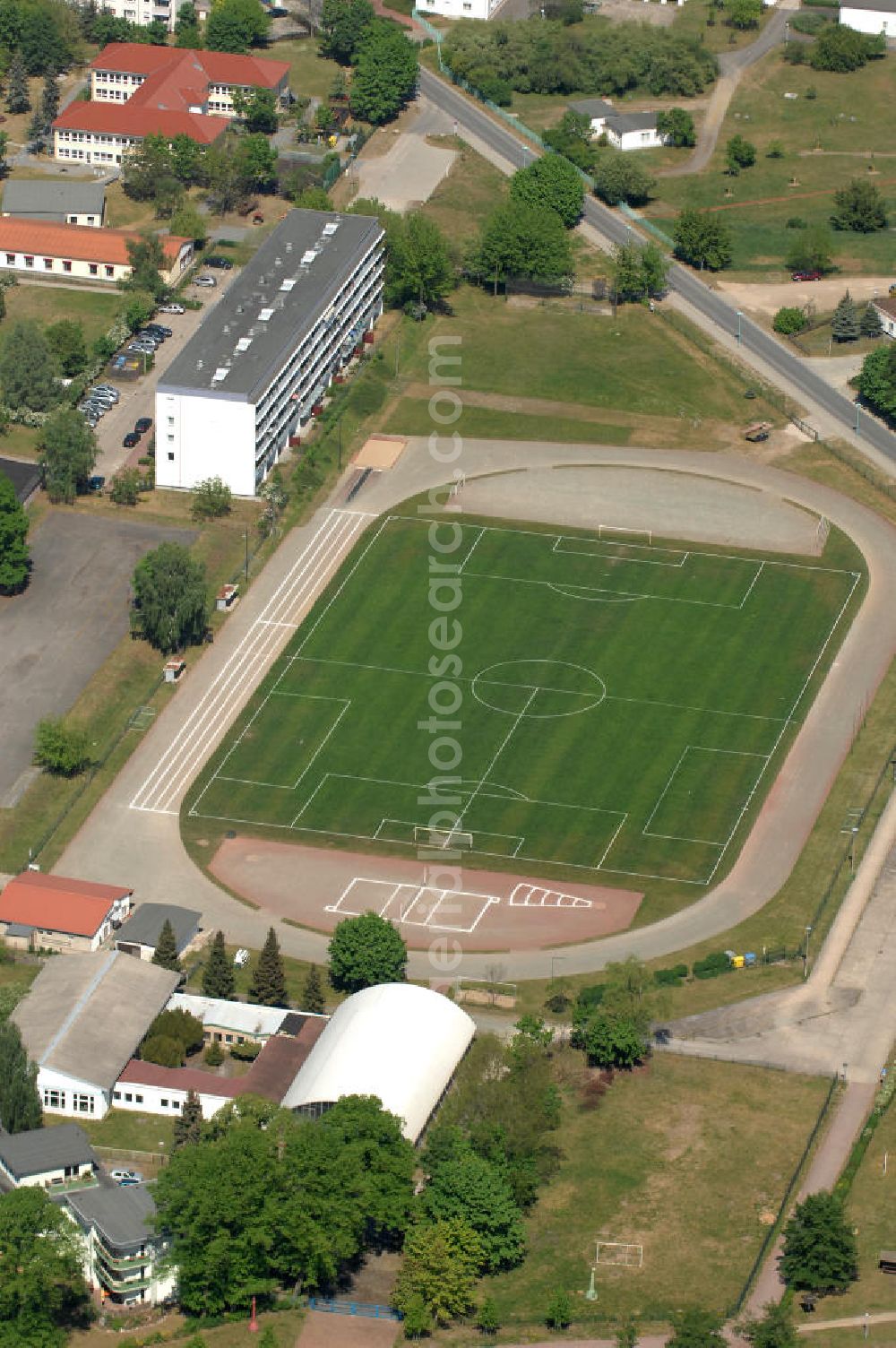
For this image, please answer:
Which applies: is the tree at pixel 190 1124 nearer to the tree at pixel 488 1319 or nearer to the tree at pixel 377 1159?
the tree at pixel 377 1159

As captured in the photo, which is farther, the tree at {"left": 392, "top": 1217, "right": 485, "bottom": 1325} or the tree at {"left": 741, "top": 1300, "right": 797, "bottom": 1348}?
the tree at {"left": 392, "top": 1217, "right": 485, "bottom": 1325}

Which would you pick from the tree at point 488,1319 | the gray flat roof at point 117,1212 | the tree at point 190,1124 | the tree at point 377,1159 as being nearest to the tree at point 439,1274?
the tree at point 488,1319

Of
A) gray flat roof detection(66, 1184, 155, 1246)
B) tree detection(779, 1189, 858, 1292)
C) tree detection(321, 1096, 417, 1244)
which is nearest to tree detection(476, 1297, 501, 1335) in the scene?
tree detection(321, 1096, 417, 1244)

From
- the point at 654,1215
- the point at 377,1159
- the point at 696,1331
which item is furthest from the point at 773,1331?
the point at 377,1159

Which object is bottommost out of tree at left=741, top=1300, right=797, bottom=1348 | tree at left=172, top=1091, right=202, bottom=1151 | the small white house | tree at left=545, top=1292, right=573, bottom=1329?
tree at left=172, top=1091, right=202, bottom=1151

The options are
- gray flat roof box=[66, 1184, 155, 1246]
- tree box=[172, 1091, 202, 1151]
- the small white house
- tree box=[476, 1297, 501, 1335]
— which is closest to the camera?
tree box=[476, 1297, 501, 1335]

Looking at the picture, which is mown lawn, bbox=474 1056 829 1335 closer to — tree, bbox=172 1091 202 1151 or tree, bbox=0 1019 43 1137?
tree, bbox=172 1091 202 1151

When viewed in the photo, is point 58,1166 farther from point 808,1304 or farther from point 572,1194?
point 808,1304

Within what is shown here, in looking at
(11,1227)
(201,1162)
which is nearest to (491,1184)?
(201,1162)
